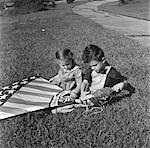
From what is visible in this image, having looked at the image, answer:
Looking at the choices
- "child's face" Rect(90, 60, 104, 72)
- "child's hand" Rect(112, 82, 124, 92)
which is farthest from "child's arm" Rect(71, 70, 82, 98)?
"child's hand" Rect(112, 82, 124, 92)

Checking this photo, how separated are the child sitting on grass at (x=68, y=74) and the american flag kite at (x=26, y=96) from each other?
119mm

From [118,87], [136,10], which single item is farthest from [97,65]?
[136,10]

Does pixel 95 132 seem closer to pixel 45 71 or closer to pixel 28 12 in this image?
pixel 45 71

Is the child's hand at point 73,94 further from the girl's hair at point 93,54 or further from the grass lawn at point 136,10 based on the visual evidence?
the grass lawn at point 136,10

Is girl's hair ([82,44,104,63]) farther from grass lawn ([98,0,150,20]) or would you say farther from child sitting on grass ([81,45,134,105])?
grass lawn ([98,0,150,20])

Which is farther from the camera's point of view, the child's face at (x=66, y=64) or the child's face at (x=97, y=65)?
the child's face at (x=66, y=64)

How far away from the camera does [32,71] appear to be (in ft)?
15.8

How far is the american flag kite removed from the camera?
308cm

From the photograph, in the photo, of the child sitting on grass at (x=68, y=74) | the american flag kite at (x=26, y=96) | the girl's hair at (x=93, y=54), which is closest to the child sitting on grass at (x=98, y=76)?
the girl's hair at (x=93, y=54)

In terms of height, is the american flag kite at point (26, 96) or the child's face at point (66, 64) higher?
the child's face at point (66, 64)

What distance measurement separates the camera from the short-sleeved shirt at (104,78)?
3385mm

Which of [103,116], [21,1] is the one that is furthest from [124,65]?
[21,1]

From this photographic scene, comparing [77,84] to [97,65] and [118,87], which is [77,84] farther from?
[118,87]

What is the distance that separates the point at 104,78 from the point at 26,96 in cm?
96
